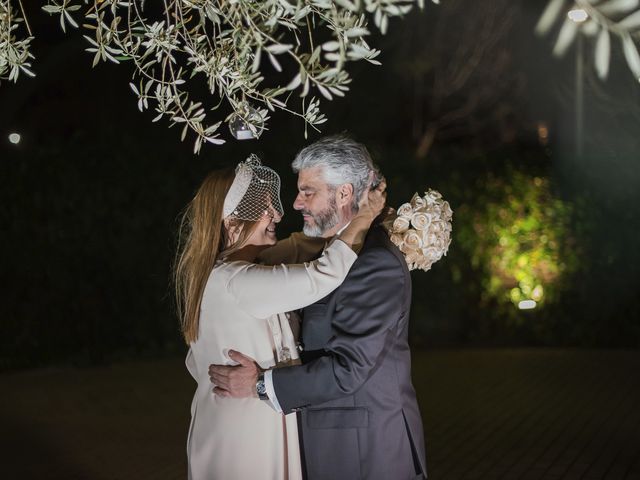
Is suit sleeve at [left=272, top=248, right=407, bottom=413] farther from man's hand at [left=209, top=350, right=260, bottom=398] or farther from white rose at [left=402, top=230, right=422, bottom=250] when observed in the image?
white rose at [left=402, top=230, right=422, bottom=250]

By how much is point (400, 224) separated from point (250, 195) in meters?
0.59

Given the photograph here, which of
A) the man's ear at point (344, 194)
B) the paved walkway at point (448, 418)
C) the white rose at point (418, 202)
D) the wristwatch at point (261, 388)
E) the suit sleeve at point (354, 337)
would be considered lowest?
the paved walkway at point (448, 418)

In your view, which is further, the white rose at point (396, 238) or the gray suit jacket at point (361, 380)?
the white rose at point (396, 238)

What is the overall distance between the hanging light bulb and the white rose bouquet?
726mm

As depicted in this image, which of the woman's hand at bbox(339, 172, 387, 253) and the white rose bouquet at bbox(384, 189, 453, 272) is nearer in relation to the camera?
the woman's hand at bbox(339, 172, 387, 253)

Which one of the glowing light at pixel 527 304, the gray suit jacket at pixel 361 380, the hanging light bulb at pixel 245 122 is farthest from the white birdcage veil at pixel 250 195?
the glowing light at pixel 527 304

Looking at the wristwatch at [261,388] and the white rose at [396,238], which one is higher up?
the white rose at [396,238]

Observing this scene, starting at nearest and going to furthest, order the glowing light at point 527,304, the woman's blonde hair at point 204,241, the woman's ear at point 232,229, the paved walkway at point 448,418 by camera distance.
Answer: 1. the woman's blonde hair at point 204,241
2. the woman's ear at point 232,229
3. the paved walkway at point 448,418
4. the glowing light at point 527,304

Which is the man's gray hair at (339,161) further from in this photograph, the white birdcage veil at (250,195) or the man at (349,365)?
the white birdcage veil at (250,195)

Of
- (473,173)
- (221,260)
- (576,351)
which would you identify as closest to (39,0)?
(473,173)

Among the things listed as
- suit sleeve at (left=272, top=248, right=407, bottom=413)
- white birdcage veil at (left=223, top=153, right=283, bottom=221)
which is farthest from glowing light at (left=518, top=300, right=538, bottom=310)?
suit sleeve at (left=272, top=248, right=407, bottom=413)

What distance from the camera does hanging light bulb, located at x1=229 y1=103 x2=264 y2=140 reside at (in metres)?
3.91

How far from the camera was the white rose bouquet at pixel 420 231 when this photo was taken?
357 centimetres

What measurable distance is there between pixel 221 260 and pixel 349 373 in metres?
0.70
